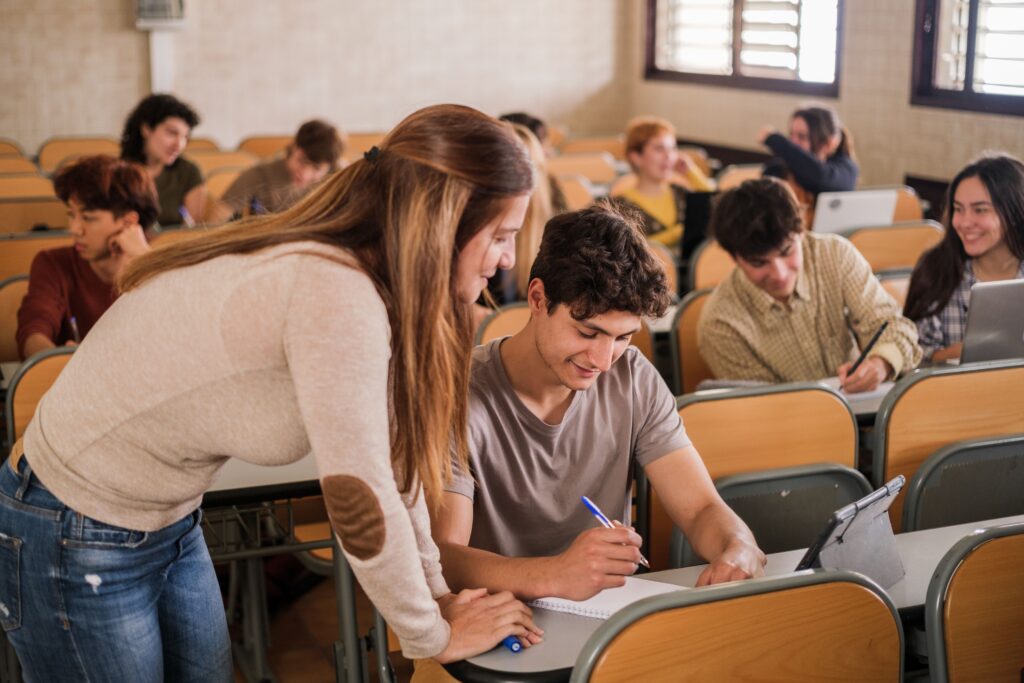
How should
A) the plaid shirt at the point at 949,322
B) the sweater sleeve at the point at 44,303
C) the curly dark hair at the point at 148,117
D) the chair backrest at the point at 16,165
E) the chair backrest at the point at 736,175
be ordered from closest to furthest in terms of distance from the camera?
the sweater sleeve at the point at 44,303 → the plaid shirt at the point at 949,322 → the curly dark hair at the point at 148,117 → the chair backrest at the point at 736,175 → the chair backrest at the point at 16,165

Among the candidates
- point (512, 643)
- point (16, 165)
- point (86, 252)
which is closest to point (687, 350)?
point (86, 252)

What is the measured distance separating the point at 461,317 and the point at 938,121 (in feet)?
19.3

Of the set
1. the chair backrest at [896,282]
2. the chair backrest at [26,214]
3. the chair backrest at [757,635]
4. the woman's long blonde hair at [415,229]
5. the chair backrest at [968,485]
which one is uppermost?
the woman's long blonde hair at [415,229]

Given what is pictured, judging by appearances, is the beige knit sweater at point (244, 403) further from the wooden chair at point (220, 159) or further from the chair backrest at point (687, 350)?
the wooden chair at point (220, 159)

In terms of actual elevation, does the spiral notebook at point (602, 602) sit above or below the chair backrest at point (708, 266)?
below

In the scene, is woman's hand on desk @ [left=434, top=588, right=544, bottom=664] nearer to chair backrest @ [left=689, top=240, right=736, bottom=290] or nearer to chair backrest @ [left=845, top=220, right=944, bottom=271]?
chair backrest @ [left=689, top=240, right=736, bottom=290]

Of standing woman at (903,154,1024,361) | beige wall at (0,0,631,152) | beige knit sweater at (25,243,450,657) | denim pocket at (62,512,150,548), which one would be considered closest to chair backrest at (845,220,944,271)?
standing woman at (903,154,1024,361)

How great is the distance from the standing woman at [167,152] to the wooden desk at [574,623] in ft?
12.4

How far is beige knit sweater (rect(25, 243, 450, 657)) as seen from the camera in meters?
1.26

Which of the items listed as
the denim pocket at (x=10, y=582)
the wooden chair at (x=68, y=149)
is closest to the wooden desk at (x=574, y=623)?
the denim pocket at (x=10, y=582)

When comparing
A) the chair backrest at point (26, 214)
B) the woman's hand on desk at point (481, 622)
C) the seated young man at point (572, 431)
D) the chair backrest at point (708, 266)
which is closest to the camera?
the woman's hand on desk at point (481, 622)

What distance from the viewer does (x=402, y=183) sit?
132 cm

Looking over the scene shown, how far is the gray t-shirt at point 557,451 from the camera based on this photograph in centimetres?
198

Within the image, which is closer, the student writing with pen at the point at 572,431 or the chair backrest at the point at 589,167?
the student writing with pen at the point at 572,431
